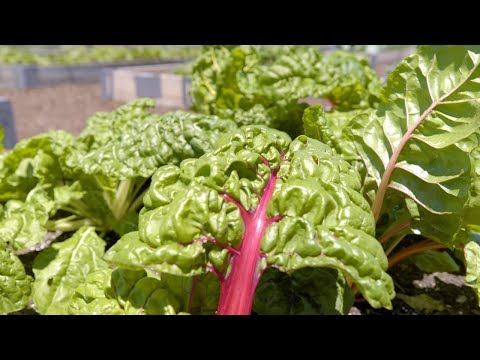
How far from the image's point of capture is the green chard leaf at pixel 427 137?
1.94m

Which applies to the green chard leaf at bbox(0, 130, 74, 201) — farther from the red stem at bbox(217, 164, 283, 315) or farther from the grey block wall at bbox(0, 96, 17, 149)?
the grey block wall at bbox(0, 96, 17, 149)

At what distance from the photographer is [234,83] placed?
11.5ft

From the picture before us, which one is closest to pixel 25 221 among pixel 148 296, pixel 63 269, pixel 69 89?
pixel 63 269

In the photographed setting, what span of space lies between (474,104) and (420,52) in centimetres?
35

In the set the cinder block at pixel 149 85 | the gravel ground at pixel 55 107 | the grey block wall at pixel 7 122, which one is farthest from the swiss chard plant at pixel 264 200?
the cinder block at pixel 149 85

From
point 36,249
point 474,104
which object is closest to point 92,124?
point 36,249

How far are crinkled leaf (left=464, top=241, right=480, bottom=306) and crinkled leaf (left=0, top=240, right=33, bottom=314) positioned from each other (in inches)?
81.6

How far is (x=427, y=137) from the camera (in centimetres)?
203

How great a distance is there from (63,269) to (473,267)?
2142 mm

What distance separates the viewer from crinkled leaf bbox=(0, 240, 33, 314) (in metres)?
2.11

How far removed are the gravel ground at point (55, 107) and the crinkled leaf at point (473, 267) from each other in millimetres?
5533

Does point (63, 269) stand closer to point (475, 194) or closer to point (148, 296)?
point (148, 296)

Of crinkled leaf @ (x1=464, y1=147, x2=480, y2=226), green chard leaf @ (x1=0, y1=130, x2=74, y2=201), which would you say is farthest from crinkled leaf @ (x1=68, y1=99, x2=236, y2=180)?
crinkled leaf @ (x1=464, y1=147, x2=480, y2=226)

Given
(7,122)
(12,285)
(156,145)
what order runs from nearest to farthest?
(12,285) → (156,145) → (7,122)
